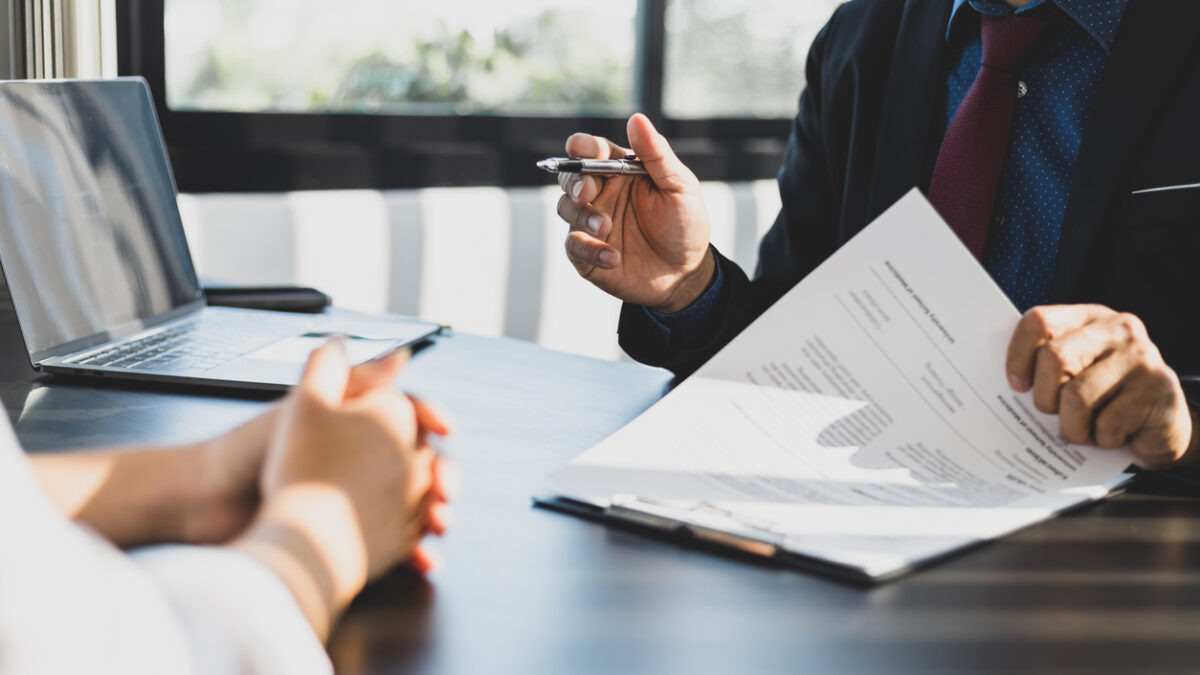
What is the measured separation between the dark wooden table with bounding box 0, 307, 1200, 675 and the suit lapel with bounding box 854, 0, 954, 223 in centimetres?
59

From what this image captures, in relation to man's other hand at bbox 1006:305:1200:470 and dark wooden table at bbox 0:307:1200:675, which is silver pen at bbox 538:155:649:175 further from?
man's other hand at bbox 1006:305:1200:470

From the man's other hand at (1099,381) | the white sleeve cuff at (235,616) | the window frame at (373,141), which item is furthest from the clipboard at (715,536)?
the window frame at (373,141)

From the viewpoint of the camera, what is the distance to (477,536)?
2.11ft

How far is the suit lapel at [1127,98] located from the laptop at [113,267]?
0.69m

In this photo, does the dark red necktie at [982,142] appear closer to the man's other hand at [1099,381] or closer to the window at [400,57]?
the man's other hand at [1099,381]

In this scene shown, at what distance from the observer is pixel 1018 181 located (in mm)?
1219

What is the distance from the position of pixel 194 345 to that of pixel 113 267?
13cm

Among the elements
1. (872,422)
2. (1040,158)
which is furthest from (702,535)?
(1040,158)

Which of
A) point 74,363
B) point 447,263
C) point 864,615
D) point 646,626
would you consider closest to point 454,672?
point 646,626

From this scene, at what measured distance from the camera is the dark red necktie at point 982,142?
3.93 feet

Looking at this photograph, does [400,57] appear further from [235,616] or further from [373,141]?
[235,616]

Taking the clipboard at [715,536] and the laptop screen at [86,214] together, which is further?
the laptop screen at [86,214]

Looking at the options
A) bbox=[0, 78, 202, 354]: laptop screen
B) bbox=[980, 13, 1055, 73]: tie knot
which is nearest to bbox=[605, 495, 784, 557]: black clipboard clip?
bbox=[0, 78, 202, 354]: laptop screen

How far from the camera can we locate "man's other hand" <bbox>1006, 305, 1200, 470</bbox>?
2.46 feet
